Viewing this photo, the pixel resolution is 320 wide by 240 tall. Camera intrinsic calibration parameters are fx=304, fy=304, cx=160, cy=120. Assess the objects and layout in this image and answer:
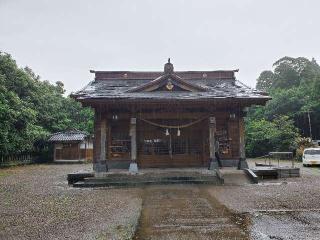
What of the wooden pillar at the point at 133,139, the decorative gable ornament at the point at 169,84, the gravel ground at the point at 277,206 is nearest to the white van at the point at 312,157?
the gravel ground at the point at 277,206

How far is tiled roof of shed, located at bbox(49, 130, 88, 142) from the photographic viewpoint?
37125 mm

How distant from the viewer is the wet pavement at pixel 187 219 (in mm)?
6235

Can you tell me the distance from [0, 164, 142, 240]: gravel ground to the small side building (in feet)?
82.1

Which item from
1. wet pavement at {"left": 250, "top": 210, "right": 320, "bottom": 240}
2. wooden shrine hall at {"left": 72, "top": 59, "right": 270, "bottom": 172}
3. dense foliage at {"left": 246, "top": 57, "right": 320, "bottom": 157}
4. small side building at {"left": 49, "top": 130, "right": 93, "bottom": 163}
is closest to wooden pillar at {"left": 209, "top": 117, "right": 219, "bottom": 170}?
wooden shrine hall at {"left": 72, "top": 59, "right": 270, "bottom": 172}

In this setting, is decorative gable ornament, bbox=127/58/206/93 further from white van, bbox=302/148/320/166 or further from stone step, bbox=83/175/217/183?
white van, bbox=302/148/320/166

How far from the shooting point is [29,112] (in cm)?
3019

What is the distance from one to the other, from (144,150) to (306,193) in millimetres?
9271

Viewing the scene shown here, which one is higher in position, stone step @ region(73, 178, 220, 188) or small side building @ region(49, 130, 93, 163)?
small side building @ region(49, 130, 93, 163)

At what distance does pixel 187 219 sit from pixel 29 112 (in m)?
26.6

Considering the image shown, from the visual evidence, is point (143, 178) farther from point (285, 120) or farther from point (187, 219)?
point (285, 120)

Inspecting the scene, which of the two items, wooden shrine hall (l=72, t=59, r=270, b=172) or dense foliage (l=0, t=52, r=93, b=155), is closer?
wooden shrine hall (l=72, t=59, r=270, b=172)

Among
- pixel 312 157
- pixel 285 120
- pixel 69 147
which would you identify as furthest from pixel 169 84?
pixel 69 147

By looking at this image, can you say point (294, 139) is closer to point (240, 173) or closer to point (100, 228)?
point (240, 173)

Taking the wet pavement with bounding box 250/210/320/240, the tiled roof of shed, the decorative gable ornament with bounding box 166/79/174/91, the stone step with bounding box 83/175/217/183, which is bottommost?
the wet pavement with bounding box 250/210/320/240
